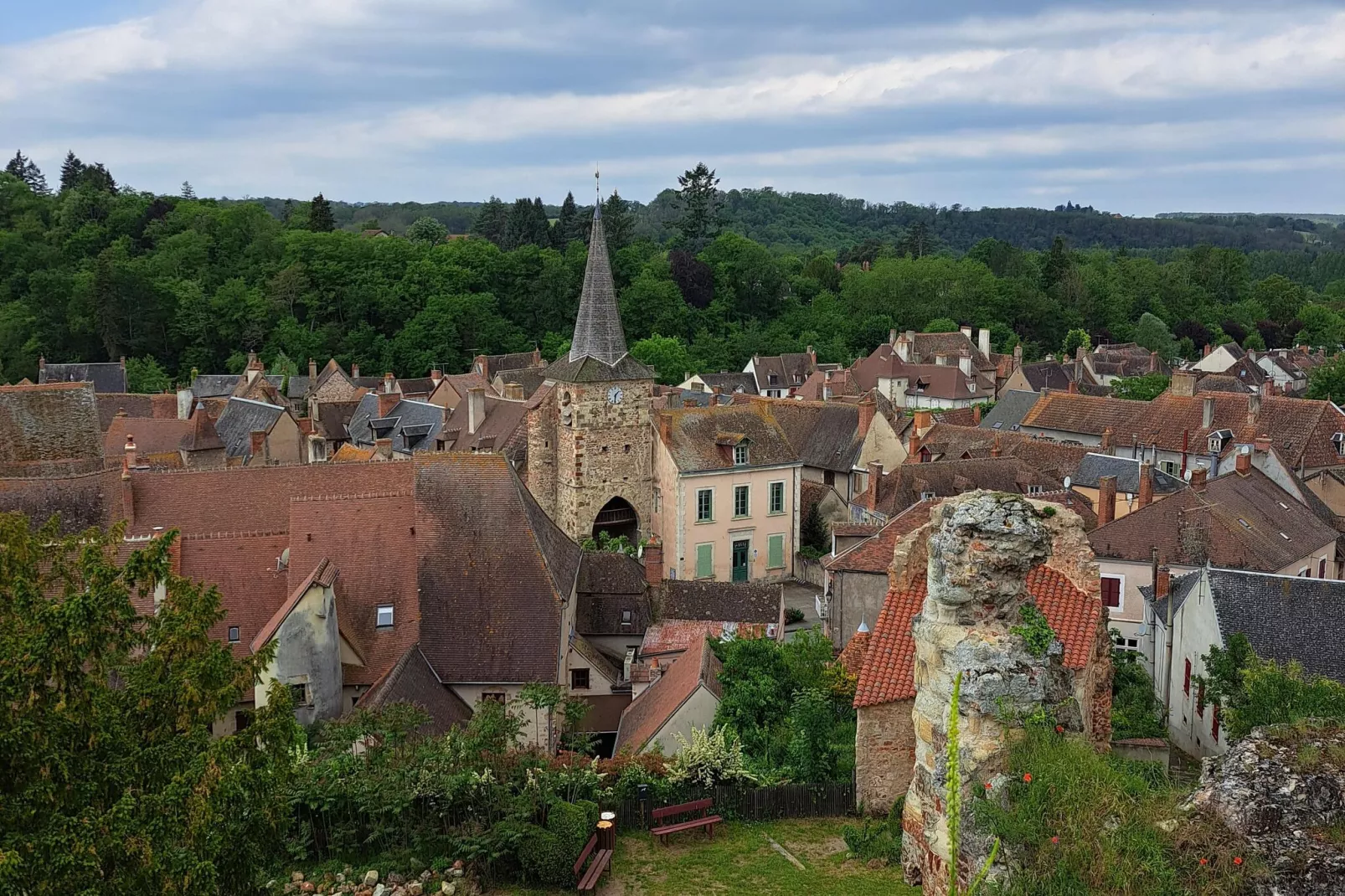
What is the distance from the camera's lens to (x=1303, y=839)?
1032 centimetres

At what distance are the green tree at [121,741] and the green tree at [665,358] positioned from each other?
74.6 m

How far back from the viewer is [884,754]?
695 inches

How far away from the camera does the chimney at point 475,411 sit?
51719mm

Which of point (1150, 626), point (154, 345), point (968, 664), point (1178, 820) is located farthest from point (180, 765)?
point (154, 345)

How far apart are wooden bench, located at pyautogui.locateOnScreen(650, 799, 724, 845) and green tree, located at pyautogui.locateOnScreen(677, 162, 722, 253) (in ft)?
351

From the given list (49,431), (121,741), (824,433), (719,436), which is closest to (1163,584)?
(719,436)

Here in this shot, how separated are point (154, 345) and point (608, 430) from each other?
65414 millimetres

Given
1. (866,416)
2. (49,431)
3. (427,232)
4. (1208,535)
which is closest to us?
(1208,535)

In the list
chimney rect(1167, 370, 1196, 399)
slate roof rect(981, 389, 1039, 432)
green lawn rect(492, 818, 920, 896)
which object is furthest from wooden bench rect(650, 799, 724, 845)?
slate roof rect(981, 389, 1039, 432)

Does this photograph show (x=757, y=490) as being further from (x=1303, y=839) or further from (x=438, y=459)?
(x=1303, y=839)

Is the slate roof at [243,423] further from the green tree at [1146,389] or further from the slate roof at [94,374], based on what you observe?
the green tree at [1146,389]

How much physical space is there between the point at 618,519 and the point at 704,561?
376cm

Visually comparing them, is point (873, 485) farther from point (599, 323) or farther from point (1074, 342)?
point (1074, 342)

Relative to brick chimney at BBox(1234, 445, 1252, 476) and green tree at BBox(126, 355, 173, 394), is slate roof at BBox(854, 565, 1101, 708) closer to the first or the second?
brick chimney at BBox(1234, 445, 1252, 476)
